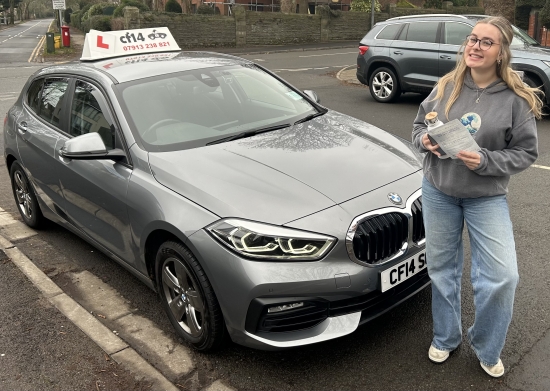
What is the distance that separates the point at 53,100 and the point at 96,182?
4.09ft

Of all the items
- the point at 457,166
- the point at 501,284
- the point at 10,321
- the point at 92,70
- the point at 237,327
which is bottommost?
the point at 10,321

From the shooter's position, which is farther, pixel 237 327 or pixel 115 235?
pixel 115 235

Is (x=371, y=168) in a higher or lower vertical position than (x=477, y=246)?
higher

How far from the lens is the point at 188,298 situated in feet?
10.6

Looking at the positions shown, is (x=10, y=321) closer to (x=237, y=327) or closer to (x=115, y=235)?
(x=115, y=235)

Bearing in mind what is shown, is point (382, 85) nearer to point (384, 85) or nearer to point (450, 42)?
point (384, 85)

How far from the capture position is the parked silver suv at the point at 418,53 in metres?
9.45

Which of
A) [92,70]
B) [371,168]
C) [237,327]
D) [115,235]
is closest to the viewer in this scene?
[237,327]

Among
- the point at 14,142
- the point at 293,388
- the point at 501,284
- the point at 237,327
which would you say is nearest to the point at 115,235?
the point at 237,327

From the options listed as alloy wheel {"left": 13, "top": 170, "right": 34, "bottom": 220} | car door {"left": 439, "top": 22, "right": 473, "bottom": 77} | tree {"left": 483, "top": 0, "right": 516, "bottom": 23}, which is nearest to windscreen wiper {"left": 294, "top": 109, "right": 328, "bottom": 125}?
alloy wheel {"left": 13, "top": 170, "right": 34, "bottom": 220}

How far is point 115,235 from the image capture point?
376 centimetres

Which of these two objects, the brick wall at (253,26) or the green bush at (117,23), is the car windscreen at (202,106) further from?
the green bush at (117,23)

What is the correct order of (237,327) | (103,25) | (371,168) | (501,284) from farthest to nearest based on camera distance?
(103,25)
(371,168)
(237,327)
(501,284)

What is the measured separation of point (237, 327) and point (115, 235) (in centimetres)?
125
